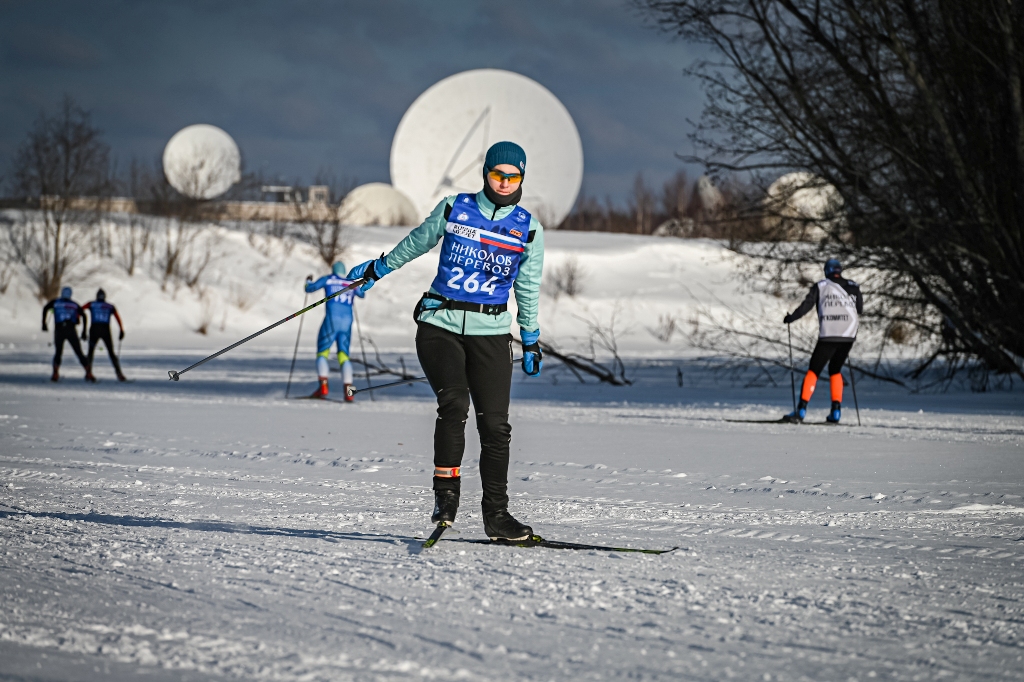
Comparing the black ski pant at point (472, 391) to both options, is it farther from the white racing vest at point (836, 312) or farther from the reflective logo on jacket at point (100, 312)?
the reflective logo on jacket at point (100, 312)

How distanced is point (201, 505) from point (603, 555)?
263 centimetres

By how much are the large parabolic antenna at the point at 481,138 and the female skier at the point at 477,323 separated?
38.0 metres

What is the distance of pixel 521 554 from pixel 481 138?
4019 centimetres

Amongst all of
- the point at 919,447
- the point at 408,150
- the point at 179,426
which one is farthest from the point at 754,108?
the point at 408,150

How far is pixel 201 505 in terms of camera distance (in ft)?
19.8

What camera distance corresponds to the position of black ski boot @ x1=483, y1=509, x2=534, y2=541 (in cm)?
485

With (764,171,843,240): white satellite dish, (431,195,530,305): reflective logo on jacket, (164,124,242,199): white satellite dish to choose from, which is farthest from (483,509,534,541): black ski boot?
(164,124,242,199): white satellite dish

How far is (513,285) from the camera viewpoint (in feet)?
17.1

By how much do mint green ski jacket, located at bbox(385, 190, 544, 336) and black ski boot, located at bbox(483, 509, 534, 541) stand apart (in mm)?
868

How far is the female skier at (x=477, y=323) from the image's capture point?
493cm

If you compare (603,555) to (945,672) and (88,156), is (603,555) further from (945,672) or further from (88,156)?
(88,156)

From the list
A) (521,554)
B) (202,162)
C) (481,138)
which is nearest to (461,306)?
(521,554)

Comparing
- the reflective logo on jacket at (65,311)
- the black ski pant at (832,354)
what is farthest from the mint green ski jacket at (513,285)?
the reflective logo on jacket at (65,311)

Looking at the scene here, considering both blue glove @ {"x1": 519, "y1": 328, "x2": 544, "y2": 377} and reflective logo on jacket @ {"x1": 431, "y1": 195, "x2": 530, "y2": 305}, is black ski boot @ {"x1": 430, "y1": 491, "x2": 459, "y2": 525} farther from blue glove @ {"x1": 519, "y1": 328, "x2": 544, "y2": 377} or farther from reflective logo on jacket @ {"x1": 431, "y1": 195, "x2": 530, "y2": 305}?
reflective logo on jacket @ {"x1": 431, "y1": 195, "x2": 530, "y2": 305}
